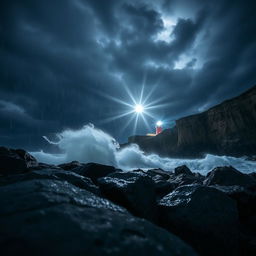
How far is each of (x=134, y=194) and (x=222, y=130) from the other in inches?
1683

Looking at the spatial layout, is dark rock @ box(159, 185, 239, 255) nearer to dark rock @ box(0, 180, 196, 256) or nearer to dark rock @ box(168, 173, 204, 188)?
dark rock @ box(0, 180, 196, 256)

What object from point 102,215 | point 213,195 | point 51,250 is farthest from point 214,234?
point 51,250

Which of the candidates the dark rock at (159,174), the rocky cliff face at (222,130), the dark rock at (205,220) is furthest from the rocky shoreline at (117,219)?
the rocky cliff face at (222,130)

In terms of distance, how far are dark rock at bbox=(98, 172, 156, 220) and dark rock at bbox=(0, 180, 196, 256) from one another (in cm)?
104

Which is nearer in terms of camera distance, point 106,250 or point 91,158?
point 106,250

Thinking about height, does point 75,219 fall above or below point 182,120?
below

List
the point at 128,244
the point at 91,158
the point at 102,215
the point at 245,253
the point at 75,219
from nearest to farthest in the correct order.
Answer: the point at 128,244 < the point at 75,219 < the point at 102,215 < the point at 245,253 < the point at 91,158

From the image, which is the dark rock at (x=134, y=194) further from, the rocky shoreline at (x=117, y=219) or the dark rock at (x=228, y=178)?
the dark rock at (x=228, y=178)

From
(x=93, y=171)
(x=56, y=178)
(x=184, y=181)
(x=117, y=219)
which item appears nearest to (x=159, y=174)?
(x=184, y=181)

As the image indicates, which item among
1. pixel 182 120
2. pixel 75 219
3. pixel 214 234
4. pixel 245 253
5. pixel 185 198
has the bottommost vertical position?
pixel 245 253

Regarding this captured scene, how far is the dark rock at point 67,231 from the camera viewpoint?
875 millimetres

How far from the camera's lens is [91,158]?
21078mm

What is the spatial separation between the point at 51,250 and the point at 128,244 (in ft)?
1.41

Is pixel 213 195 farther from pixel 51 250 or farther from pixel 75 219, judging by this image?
pixel 51 250
